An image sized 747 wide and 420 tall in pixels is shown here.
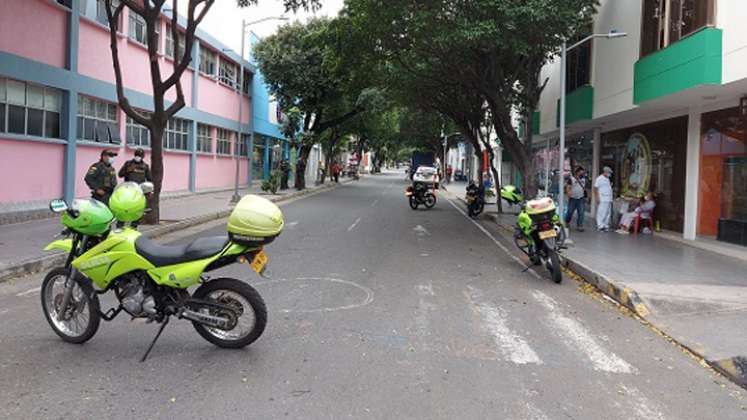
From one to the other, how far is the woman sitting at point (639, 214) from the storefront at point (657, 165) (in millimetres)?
404

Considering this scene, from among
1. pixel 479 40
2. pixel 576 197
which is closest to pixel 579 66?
pixel 576 197

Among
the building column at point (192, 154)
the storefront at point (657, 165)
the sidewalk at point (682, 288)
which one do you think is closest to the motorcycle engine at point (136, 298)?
the sidewalk at point (682, 288)

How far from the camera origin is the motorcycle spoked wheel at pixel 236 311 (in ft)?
16.9

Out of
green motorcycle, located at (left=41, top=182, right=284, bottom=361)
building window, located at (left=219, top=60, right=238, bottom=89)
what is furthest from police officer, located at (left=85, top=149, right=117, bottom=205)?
building window, located at (left=219, top=60, right=238, bottom=89)

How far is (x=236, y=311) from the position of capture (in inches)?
206

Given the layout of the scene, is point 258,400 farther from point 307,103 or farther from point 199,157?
point 307,103

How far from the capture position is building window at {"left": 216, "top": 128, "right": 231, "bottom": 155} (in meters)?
30.7

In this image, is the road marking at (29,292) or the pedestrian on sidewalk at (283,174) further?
the pedestrian on sidewalk at (283,174)

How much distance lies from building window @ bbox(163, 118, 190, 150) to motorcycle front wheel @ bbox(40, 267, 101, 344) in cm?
1884

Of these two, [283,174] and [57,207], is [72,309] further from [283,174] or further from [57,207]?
[283,174]

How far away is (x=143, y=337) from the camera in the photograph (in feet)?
18.7

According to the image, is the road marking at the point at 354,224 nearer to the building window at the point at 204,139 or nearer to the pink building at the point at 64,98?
the pink building at the point at 64,98

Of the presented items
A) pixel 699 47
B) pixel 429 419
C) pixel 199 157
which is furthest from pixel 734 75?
pixel 199 157

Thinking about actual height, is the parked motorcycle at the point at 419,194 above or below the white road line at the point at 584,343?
above
